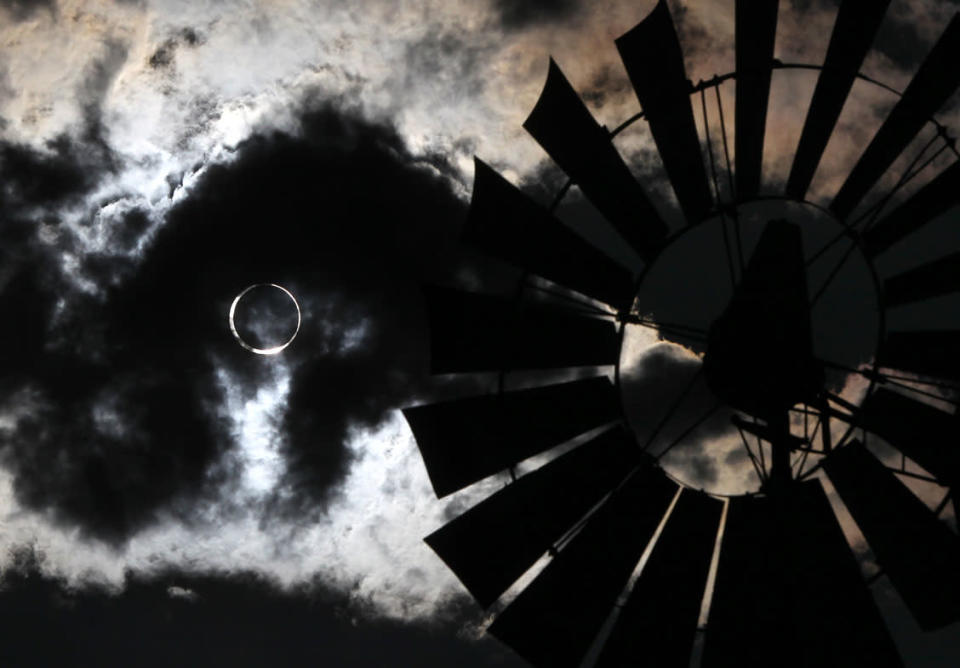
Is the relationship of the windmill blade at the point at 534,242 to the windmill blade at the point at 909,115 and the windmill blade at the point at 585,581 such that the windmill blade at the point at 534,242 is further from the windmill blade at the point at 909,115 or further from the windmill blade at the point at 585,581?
the windmill blade at the point at 909,115

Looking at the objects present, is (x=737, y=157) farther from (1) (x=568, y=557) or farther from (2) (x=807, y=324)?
(1) (x=568, y=557)

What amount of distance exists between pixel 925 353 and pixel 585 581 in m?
3.57

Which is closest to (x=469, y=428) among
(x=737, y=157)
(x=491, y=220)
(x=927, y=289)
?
(x=491, y=220)

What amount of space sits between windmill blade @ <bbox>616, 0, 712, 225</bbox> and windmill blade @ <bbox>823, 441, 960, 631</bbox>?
2559 mm

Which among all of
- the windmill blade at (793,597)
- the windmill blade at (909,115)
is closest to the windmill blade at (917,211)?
the windmill blade at (909,115)

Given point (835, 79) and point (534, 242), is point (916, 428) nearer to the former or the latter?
point (835, 79)

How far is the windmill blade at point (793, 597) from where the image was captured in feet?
19.3

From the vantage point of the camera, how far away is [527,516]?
7.02 m

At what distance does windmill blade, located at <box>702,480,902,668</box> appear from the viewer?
19.3ft

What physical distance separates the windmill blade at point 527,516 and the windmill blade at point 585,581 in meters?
0.16

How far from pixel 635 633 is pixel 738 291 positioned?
115 inches

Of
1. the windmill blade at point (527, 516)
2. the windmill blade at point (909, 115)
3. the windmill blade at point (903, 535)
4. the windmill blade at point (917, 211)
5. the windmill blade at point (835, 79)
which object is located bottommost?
the windmill blade at point (903, 535)

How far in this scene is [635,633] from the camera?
670 centimetres

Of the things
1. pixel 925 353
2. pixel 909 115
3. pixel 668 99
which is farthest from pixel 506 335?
pixel 909 115
